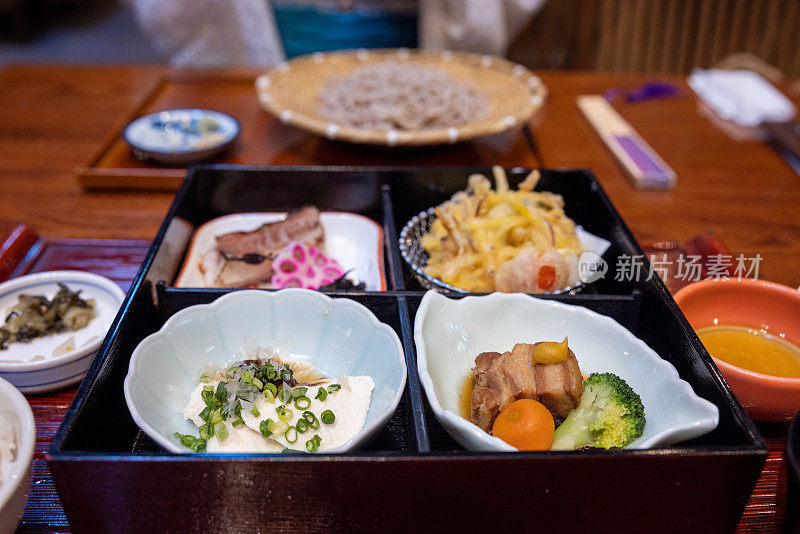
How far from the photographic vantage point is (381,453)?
89 centimetres

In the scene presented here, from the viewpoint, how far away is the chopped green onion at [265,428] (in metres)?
1.05

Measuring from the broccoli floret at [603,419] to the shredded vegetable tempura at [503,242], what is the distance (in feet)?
1.29

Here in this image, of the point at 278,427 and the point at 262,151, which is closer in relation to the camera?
the point at 278,427

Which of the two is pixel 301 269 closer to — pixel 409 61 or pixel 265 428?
pixel 265 428

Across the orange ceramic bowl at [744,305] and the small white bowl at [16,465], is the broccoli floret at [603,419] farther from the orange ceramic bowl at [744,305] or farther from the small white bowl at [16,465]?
the small white bowl at [16,465]

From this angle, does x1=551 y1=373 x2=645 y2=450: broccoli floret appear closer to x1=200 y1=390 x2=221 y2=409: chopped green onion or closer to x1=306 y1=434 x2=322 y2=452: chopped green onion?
x1=306 y1=434 x2=322 y2=452: chopped green onion

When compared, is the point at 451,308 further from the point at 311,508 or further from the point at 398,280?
the point at 311,508

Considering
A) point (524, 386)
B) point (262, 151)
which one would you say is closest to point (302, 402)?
point (524, 386)

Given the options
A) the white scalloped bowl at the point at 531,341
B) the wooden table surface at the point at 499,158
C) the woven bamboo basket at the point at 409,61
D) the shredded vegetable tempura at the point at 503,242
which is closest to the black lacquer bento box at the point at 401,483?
the white scalloped bowl at the point at 531,341

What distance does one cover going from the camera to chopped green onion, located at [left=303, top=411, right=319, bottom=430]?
1079 mm

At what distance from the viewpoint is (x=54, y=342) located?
1.34m

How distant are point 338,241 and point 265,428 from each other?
813 millimetres

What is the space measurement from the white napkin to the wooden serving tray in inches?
40.0

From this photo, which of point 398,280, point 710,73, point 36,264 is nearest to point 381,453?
point 398,280
